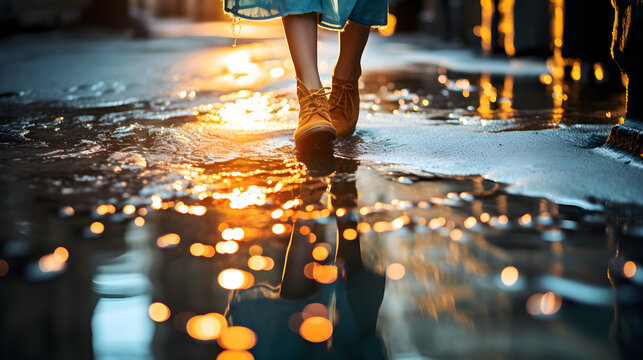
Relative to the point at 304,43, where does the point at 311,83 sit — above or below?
below

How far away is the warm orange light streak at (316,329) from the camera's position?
2.55 feet

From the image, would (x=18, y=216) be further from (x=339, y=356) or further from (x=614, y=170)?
(x=614, y=170)

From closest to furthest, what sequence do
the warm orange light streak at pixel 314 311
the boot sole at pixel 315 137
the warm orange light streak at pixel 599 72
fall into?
the warm orange light streak at pixel 314 311
the boot sole at pixel 315 137
the warm orange light streak at pixel 599 72

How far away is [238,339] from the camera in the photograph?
0.77 metres

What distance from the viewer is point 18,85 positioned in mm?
3535

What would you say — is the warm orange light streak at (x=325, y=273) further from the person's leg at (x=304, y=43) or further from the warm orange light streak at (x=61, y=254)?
the person's leg at (x=304, y=43)

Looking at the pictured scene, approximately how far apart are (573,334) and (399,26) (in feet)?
54.0

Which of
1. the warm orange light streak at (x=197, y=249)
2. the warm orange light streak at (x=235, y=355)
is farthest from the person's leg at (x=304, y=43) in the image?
the warm orange light streak at (x=235, y=355)

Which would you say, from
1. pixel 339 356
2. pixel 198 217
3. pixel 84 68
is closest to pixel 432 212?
pixel 198 217

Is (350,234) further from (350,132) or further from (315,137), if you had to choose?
(350,132)

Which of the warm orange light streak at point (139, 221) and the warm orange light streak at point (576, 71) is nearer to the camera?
the warm orange light streak at point (139, 221)

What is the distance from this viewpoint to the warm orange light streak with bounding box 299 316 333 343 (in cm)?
78

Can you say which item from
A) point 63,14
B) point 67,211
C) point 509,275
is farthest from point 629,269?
point 63,14

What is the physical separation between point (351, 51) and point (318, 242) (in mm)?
1212
